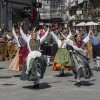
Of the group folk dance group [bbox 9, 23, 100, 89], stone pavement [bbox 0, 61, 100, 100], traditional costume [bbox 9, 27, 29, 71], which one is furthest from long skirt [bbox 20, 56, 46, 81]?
traditional costume [bbox 9, 27, 29, 71]

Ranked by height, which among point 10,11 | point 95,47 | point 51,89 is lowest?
point 51,89

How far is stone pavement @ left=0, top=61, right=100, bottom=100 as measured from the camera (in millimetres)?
11320

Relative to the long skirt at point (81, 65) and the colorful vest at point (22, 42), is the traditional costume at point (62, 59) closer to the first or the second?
the colorful vest at point (22, 42)

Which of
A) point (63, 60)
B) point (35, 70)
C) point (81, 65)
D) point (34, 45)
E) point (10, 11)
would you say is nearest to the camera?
point (35, 70)

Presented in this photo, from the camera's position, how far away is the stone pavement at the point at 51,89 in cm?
1132

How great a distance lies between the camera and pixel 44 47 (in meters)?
21.0

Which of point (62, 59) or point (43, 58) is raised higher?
point (43, 58)

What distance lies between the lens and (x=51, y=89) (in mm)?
12727

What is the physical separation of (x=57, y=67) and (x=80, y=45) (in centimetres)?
221

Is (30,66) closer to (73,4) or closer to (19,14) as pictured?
(19,14)

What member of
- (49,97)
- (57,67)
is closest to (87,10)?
(57,67)

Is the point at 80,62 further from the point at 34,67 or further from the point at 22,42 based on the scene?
the point at 22,42

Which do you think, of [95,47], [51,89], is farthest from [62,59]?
[95,47]

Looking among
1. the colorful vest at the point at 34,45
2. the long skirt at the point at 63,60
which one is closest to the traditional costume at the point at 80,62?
the colorful vest at the point at 34,45
